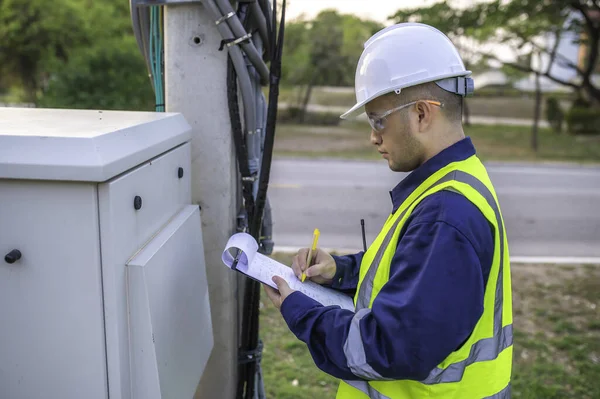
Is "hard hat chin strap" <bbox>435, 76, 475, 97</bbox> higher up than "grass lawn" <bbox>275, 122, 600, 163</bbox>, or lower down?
higher up

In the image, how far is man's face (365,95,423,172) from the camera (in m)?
1.61

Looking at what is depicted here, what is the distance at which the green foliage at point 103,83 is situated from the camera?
13.1 m

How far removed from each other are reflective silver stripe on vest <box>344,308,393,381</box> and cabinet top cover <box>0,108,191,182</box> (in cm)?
68

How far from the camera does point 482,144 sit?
65.0ft

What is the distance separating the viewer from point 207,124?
7.20 feet

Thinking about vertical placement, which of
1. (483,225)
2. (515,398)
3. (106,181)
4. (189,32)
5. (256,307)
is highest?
(189,32)

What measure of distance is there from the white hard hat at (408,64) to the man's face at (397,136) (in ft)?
0.12

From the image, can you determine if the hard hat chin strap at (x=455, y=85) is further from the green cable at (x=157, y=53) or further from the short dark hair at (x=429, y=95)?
the green cable at (x=157, y=53)

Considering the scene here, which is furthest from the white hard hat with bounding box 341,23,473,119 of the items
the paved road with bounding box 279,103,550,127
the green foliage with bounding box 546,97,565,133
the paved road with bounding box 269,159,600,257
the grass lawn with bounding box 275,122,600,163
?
the green foliage with bounding box 546,97,565,133

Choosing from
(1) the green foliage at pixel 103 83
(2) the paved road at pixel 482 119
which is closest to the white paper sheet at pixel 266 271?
(1) the green foliage at pixel 103 83

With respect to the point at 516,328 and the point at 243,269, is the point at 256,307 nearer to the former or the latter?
the point at 243,269

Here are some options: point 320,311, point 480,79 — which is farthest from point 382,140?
point 480,79

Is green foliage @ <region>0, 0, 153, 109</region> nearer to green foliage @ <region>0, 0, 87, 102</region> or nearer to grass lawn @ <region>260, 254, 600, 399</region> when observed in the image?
green foliage @ <region>0, 0, 87, 102</region>

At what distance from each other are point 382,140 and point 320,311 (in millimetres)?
494
